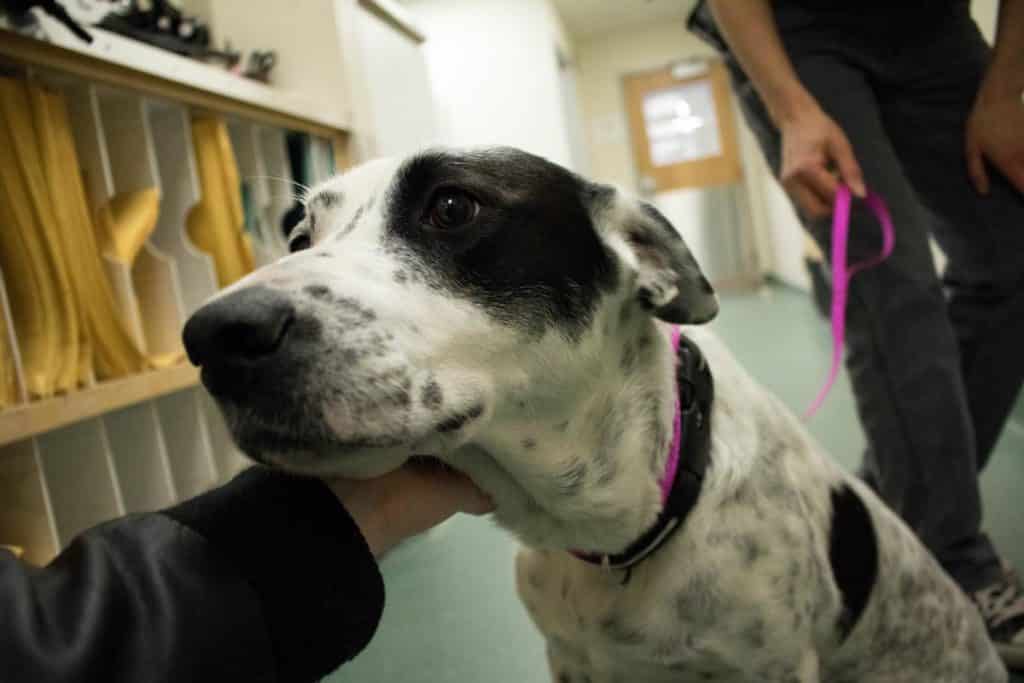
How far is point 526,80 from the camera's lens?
17.5 ft

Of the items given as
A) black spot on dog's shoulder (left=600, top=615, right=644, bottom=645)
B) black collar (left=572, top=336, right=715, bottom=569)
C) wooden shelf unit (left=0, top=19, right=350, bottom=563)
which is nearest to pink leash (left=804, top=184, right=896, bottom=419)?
black collar (left=572, top=336, right=715, bottom=569)

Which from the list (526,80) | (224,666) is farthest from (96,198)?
(526,80)

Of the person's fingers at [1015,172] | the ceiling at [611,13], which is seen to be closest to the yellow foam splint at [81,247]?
the person's fingers at [1015,172]

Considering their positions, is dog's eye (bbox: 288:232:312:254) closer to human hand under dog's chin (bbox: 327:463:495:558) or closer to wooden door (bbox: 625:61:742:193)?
human hand under dog's chin (bbox: 327:463:495:558)

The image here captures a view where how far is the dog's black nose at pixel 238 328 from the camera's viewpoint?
57cm

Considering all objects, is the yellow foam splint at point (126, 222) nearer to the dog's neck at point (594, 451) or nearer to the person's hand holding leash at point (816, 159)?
the dog's neck at point (594, 451)

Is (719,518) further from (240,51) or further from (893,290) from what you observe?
(240,51)

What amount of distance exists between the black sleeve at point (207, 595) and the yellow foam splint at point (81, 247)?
0.82 meters

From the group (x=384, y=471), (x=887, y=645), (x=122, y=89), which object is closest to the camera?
(x=384, y=471)

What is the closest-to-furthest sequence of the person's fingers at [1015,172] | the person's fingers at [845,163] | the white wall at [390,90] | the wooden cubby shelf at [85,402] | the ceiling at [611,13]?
1. the wooden cubby shelf at [85,402]
2. the person's fingers at [845,163]
3. the person's fingers at [1015,172]
4. the white wall at [390,90]
5. the ceiling at [611,13]

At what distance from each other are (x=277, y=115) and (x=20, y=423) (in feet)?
3.38

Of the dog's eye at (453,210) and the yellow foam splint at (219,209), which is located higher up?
the yellow foam splint at (219,209)

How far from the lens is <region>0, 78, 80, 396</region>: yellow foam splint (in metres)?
1.17

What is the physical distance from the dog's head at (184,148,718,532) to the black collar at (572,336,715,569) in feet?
0.34
